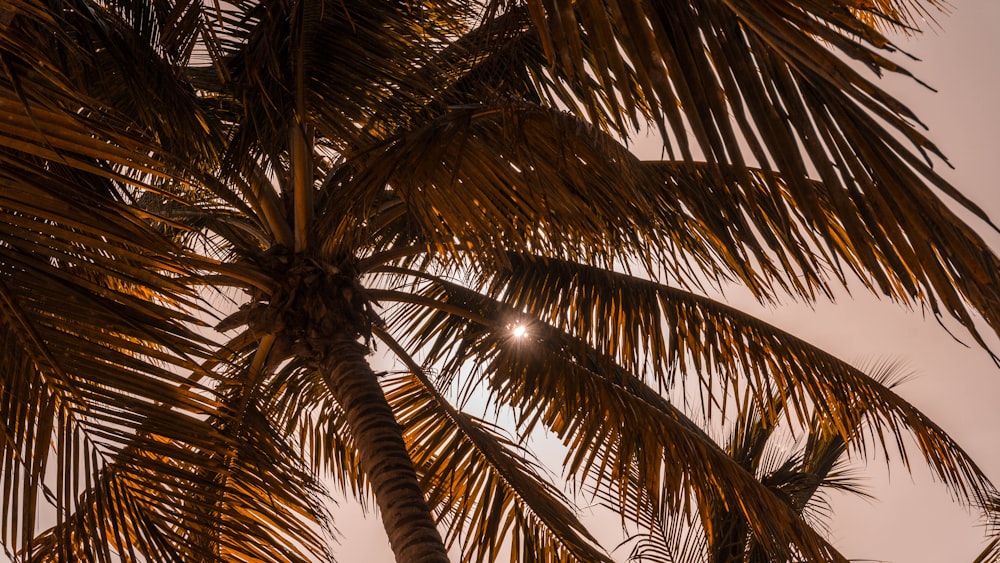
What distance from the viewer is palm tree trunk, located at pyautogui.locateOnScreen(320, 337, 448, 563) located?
8.95ft

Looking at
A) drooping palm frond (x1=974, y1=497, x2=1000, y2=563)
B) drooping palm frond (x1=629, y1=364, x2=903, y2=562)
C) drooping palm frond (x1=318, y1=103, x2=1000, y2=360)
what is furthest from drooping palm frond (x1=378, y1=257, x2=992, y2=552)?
drooping palm frond (x1=629, y1=364, x2=903, y2=562)

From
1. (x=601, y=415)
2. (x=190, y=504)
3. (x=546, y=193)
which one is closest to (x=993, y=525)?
(x=601, y=415)

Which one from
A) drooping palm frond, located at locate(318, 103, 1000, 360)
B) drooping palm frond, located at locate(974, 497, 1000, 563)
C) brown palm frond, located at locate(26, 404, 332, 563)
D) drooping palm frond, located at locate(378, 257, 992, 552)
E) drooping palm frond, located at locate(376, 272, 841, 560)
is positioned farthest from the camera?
drooping palm frond, located at locate(974, 497, 1000, 563)

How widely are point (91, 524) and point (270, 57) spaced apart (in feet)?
5.08

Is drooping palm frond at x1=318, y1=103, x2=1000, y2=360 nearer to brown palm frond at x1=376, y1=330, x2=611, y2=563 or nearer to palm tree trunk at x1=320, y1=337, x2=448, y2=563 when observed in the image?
palm tree trunk at x1=320, y1=337, x2=448, y2=563

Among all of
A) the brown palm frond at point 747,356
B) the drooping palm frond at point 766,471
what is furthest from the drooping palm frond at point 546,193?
the drooping palm frond at point 766,471

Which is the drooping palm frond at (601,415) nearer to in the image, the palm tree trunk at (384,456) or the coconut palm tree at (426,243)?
the coconut palm tree at (426,243)

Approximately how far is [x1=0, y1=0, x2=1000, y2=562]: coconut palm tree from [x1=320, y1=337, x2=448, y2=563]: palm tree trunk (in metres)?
0.01

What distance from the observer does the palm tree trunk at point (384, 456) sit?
2.73m

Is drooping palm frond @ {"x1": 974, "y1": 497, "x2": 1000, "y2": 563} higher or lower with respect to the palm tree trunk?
lower

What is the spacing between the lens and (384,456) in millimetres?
2951

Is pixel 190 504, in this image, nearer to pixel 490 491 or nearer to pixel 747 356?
pixel 490 491

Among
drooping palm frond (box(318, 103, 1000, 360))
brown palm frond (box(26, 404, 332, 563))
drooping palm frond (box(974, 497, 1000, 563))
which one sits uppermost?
drooping palm frond (box(318, 103, 1000, 360))

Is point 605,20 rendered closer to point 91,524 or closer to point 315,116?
point 91,524
